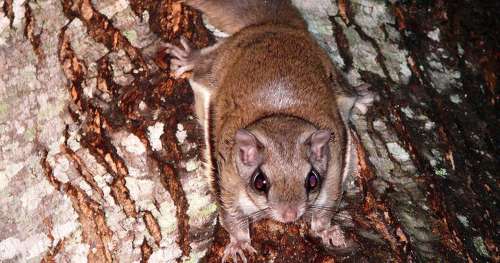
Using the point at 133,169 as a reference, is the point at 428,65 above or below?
above

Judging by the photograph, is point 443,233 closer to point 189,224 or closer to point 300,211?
point 300,211

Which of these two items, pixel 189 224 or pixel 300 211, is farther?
pixel 300 211

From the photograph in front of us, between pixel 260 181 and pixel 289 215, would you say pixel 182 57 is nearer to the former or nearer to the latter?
pixel 260 181

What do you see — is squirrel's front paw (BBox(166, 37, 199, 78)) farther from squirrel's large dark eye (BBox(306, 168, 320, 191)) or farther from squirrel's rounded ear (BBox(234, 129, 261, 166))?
squirrel's large dark eye (BBox(306, 168, 320, 191))

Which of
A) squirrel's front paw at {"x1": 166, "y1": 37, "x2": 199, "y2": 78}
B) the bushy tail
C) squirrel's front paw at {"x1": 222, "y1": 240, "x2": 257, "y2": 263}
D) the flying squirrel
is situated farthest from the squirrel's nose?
the bushy tail

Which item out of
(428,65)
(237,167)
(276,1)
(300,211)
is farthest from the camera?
(276,1)

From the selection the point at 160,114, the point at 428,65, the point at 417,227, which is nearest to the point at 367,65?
the point at 428,65

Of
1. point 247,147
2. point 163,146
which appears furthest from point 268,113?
point 163,146
